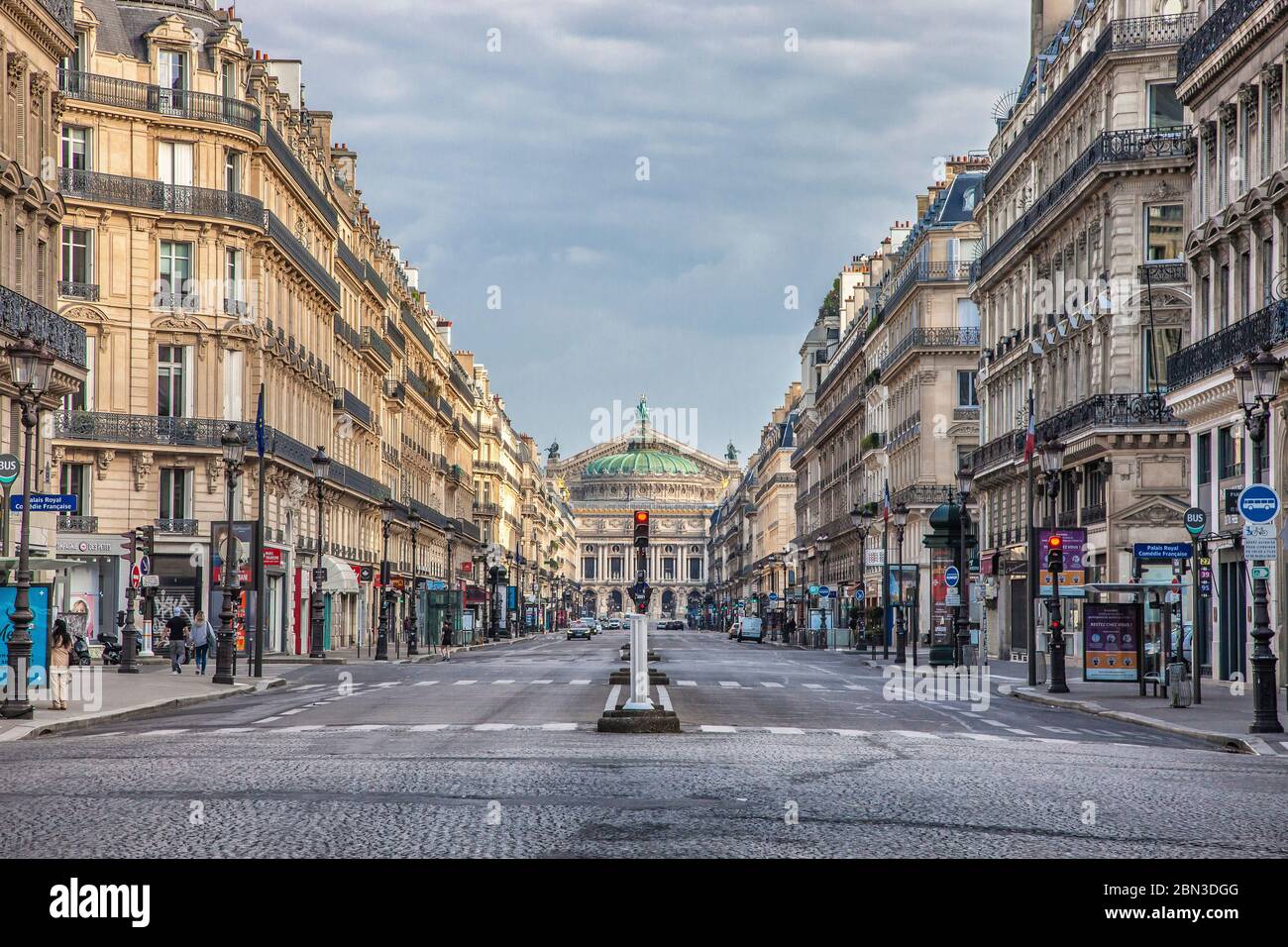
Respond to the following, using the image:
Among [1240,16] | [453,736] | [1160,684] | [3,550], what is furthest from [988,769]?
[1240,16]

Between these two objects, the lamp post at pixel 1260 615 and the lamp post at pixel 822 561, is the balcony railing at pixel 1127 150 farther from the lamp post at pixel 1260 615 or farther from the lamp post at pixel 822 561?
the lamp post at pixel 822 561

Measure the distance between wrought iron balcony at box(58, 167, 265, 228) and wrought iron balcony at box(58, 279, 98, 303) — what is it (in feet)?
8.57

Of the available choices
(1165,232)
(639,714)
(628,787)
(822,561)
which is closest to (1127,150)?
(1165,232)

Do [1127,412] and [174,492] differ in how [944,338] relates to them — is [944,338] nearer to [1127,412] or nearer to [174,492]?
[1127,412]

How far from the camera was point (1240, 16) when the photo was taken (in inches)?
1505

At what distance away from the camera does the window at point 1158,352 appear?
50500 millimetres

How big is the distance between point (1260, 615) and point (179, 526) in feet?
128

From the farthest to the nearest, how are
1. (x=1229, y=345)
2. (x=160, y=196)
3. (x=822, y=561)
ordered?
(x=822, y=561) < (x=160, y=196) < (x=1229, y=345)

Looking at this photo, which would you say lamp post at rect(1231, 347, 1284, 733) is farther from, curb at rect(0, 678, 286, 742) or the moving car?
the moving car

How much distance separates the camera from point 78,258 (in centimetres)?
5606

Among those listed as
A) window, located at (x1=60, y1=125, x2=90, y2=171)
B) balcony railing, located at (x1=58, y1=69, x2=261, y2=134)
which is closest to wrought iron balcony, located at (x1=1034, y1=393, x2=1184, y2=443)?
balcony railing, located at (x1=58, y1=69, x2=261, y2=134)

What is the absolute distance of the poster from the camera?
27906mm

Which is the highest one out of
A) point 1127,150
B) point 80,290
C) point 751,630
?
point 1127,150
